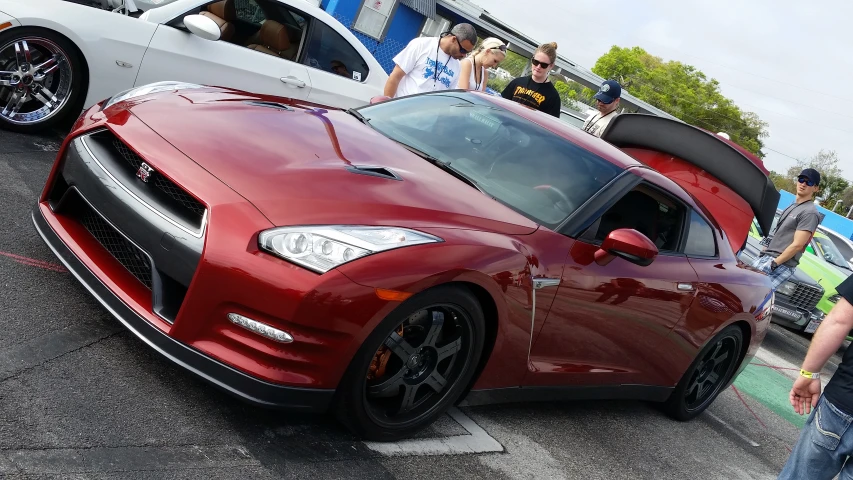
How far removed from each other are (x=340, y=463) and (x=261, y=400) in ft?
1.42

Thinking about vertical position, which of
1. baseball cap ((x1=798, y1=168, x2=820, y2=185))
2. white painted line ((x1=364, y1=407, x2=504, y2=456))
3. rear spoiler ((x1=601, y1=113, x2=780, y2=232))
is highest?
baseball cap ((x1=798, y1=168, x2=820, y2=185))

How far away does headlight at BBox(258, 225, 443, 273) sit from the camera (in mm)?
2906

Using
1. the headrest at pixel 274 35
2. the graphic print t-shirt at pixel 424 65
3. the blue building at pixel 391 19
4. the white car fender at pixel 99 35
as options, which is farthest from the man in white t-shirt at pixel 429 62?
the blue building at pixel 391 19

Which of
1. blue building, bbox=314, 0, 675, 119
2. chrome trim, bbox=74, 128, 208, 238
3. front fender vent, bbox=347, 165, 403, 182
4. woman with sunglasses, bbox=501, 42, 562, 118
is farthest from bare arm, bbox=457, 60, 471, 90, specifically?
blue building, bbox=314, 0, 675, 119

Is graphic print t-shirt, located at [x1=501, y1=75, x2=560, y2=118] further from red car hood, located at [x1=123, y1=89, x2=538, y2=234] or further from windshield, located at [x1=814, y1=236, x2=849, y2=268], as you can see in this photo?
windshield, located at [x1=814, y1=236, x2=849, y2=268]

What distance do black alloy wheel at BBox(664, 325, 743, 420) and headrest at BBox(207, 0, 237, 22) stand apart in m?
4.54

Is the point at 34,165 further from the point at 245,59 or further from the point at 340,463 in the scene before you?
the point at 340,463

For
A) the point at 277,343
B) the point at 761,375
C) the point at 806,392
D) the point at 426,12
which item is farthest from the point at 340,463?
the point at 426,12

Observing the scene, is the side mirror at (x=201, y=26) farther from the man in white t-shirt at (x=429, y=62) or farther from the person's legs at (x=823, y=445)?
the person's legs at (x=823, y=445)

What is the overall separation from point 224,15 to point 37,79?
63.3 inches

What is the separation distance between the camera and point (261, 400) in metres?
2.95

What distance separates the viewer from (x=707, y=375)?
554 cm

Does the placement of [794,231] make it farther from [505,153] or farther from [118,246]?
[118,246]

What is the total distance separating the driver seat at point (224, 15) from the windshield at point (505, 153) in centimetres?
260
